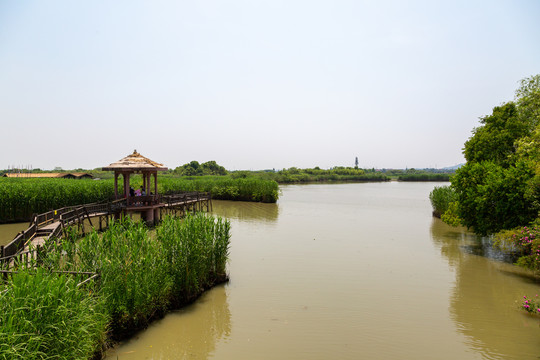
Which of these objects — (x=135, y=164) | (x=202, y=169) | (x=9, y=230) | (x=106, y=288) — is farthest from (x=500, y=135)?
(x=202, y=169)

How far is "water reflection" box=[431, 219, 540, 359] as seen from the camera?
6.84 metres

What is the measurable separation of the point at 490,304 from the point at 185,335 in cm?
852

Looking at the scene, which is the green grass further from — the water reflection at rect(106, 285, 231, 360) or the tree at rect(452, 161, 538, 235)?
the water reflection at rect(106, 285, 231, 360)

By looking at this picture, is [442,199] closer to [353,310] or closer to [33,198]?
[353,310]

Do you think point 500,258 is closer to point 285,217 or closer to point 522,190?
point 522,190

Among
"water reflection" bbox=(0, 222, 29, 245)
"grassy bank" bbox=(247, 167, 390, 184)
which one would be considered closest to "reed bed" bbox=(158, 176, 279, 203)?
"water reflection" bbox=(0, 222, 29, 245)

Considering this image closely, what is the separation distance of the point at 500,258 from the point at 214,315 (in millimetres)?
12994

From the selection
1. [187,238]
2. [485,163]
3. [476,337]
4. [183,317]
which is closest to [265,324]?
[183,317]

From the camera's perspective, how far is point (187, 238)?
28.3 feet

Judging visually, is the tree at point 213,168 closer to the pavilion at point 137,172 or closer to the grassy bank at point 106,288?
the pavilion at point 137,172

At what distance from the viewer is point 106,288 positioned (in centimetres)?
627

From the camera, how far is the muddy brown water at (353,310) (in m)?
6.56

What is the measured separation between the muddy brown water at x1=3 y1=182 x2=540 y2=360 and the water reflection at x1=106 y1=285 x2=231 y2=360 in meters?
0.02

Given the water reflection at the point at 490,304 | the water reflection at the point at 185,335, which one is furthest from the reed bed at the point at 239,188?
the water reflection at the point at 185,335
